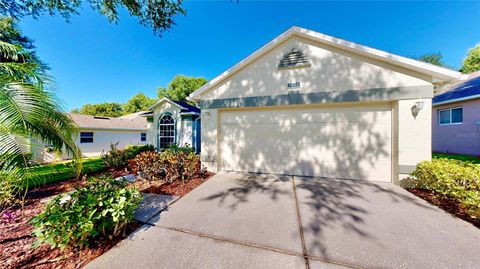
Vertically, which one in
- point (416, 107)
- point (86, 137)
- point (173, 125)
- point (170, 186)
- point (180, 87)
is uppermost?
point (180, 87)

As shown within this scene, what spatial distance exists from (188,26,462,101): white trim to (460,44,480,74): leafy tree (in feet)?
97.1

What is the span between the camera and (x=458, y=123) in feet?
31.4

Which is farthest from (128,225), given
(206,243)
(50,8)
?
(50,8)

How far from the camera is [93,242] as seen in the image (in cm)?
271

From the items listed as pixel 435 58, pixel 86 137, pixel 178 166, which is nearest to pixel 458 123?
pixel 178 166

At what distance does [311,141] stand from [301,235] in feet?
12.8

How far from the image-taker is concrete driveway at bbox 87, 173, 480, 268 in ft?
7.68

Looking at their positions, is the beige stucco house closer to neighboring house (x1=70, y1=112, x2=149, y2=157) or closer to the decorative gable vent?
neighboring house (x1=70, y1=112, x2=149, y2=157)

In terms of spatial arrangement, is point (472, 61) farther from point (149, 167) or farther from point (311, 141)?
point (149, 167)

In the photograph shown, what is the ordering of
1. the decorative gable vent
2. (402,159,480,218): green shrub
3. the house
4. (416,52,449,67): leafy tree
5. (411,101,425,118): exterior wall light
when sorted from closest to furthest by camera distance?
(402,159,480,218): green shrub < (411,101,425,118): exterior wall light < the house < the decorative gable vent < (416,52,449,67): leafy tree

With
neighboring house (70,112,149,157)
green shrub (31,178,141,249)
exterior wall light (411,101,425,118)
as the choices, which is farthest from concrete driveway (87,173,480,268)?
neighboring house (70,112,149,157)

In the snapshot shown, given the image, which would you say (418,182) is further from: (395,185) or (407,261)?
(407,261)

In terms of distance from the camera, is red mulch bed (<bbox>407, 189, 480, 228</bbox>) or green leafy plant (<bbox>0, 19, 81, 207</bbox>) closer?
green leafy plant (<bbox>0, 19, 81, 207</bbox>)

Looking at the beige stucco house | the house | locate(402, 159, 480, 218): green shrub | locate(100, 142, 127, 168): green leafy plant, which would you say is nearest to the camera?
locate(402, 159, 480, 218): green shrub
